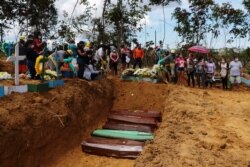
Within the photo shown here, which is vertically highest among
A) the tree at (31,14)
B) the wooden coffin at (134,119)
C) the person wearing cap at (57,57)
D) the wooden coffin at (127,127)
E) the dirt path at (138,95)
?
the tree at (31,14)

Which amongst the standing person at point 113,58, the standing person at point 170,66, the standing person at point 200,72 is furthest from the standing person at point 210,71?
the standing person at point 113,58

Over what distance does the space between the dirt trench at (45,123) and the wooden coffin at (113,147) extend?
74cm

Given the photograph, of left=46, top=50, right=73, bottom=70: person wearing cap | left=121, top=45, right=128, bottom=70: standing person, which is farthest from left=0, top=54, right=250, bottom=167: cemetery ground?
left=121, top=45, right=128, bottom=70: standing person

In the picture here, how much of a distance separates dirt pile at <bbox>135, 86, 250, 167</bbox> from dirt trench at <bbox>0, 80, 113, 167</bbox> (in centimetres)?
249

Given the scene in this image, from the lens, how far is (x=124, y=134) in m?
11.8

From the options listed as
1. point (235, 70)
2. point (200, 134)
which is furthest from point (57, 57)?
point (235, 70)

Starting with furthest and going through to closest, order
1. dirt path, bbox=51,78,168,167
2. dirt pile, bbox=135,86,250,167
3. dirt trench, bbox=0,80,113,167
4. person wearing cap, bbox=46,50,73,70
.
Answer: dirt path, bbox=51,78,168,167
person wearing cap, bbox=46,50,73,70
dirt trench, bbox=0,80,113,167
dirt pile, bbox=135,86,250,167

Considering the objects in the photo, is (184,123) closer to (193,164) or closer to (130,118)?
(130,118)

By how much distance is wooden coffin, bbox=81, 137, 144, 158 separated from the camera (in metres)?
10.3

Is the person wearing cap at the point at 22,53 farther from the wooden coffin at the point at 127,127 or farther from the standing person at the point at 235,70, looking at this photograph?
the standing person at the point at 235,70

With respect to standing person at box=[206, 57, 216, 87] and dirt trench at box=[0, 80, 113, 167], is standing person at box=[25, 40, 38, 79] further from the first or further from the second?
standing person at box=[206, 57, 216, 87]

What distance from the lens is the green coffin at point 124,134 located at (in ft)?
37.4

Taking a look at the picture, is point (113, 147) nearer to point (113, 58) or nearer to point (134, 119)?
point (134, 119)

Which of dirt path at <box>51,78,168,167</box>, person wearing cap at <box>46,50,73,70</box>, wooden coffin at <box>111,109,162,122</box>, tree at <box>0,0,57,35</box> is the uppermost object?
tree at <box>0,0,57,35</box>
